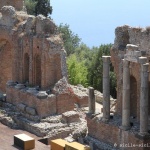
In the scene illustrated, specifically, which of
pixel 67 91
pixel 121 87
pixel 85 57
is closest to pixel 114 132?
pixel 121 87

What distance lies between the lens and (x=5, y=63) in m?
39.4

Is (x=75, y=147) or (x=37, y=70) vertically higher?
(x=37, y=70)

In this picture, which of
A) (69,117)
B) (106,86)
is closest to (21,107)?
(69,117)

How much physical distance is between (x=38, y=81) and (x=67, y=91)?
313 centimetres

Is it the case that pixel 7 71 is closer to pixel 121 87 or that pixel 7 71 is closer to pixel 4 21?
pixel 4 21

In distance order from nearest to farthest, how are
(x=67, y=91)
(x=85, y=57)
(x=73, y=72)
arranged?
(x=67, y=91) < (x=73, y=72) < (x=85, y=57)

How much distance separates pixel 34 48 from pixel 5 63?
7.00 meters

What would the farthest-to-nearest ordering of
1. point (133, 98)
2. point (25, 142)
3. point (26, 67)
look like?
point (26, 67) < point (25, 142) < point (133, 98)

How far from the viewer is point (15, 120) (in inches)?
1261

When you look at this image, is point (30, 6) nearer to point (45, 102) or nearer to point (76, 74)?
point (76, 74)

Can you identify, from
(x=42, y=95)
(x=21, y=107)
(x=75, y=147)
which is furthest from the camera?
(x=21, y=107)

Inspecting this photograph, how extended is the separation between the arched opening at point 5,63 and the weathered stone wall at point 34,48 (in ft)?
4.56

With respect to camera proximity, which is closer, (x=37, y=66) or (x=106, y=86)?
(x=106, y=86)

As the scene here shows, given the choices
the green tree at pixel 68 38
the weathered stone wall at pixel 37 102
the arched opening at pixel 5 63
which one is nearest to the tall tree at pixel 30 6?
the green tree at pixel 68 38
